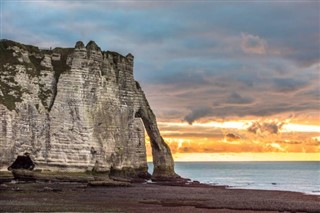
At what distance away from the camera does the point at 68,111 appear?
7094 centimetres

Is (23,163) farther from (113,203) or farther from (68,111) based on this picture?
(113,203)

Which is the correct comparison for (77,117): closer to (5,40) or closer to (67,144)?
(67,144)

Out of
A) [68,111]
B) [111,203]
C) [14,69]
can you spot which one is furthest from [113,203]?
[14,69]

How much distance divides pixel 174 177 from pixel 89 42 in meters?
26.5

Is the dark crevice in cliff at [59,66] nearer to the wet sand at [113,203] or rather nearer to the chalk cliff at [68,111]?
the chalk cliff at [68,111]

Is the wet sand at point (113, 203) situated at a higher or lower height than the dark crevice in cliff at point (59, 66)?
lower

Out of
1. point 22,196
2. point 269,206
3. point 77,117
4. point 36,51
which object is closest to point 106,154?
point 77,117

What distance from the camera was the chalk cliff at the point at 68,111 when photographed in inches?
2613

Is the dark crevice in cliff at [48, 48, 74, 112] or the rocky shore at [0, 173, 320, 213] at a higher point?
the dark crevice in cliff at [48, 48, 74, 112]

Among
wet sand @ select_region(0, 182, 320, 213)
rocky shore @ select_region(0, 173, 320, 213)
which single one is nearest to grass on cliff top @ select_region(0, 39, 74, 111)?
rocky shore @ select_region(0, 173, 320, 213)

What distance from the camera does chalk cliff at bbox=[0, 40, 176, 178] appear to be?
218 feet

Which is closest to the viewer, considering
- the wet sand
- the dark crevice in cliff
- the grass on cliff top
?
the wet sand

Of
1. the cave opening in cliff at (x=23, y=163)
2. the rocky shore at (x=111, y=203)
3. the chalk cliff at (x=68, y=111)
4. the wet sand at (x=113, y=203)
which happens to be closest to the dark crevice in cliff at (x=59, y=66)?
the chalk cliff at (x=68, y=111)

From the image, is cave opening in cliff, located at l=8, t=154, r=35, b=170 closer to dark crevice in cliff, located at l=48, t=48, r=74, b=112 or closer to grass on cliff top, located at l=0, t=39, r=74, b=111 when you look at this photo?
grass on cliff top, located at l=0, t=39, r=74, b=111
